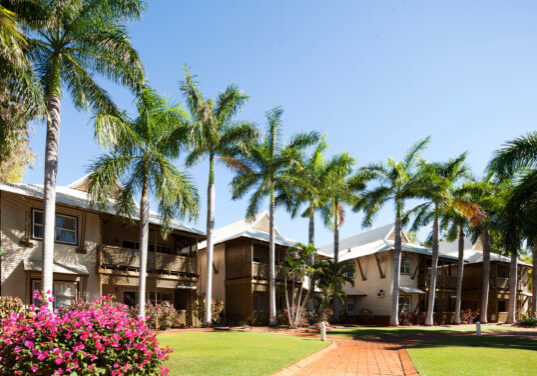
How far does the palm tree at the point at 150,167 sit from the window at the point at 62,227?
229cm

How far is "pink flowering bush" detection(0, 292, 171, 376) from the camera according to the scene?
6816mm

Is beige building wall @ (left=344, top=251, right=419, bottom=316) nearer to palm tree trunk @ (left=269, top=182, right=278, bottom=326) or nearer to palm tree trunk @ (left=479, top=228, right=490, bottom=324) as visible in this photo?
palm tree trunk @ (left=479, top=228, right=490, bottom=324)

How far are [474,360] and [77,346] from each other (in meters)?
10.8

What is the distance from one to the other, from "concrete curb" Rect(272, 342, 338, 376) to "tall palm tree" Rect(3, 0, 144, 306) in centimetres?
893

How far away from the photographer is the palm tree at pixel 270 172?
27297 millimetres

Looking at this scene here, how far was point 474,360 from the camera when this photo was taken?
12.6m

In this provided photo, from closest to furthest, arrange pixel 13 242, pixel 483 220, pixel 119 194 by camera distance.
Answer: pixel 13 242
pixel 119 194
pixel 483 220

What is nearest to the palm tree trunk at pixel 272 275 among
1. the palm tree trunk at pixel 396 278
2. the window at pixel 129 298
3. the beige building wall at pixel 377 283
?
the window at pixel 129 298

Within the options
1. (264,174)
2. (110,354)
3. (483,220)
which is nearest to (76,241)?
(264,174)

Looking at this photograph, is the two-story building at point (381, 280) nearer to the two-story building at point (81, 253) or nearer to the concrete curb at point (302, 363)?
the two-story building at point (81, 253)

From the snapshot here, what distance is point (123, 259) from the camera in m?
23.0

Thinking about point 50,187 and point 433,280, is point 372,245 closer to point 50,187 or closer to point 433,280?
point 433,280

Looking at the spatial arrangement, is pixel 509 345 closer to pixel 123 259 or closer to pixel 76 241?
pixel 123 259

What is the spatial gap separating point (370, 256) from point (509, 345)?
71.2ft
